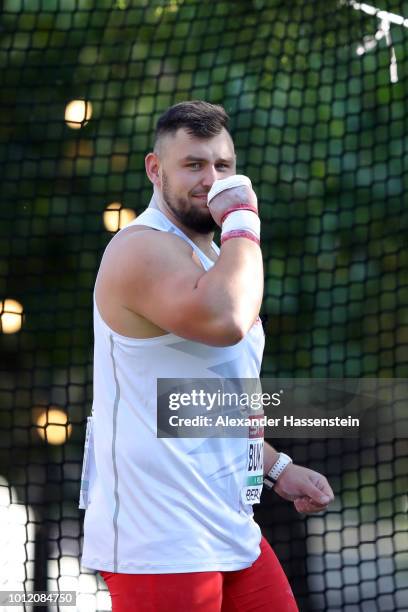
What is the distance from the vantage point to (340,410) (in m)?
4.26

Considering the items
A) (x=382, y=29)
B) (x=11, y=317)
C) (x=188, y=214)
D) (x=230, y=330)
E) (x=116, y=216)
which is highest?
(x=382, y=29)

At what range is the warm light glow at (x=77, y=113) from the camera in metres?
4.61

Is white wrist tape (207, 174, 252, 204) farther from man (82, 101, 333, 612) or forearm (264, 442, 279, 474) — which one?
forearm (264, 442, 279, 474)

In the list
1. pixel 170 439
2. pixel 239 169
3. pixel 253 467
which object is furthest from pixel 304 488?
pixel 239 169

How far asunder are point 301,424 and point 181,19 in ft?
6.59

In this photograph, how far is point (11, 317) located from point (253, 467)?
108 inches

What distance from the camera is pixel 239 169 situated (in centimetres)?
461

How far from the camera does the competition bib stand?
80.8 inches

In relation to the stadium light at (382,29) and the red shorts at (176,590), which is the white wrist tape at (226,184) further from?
the stadium light at (382,29)

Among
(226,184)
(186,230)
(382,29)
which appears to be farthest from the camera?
(382,29)

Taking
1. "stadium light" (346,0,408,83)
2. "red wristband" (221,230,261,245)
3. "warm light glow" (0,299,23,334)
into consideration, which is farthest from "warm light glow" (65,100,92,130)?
"red wristband" (221,230,261,245)

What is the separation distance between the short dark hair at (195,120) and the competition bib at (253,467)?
62cm

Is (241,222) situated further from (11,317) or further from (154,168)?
(11,317)

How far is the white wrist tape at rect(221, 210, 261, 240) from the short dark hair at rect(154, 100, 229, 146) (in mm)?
252
